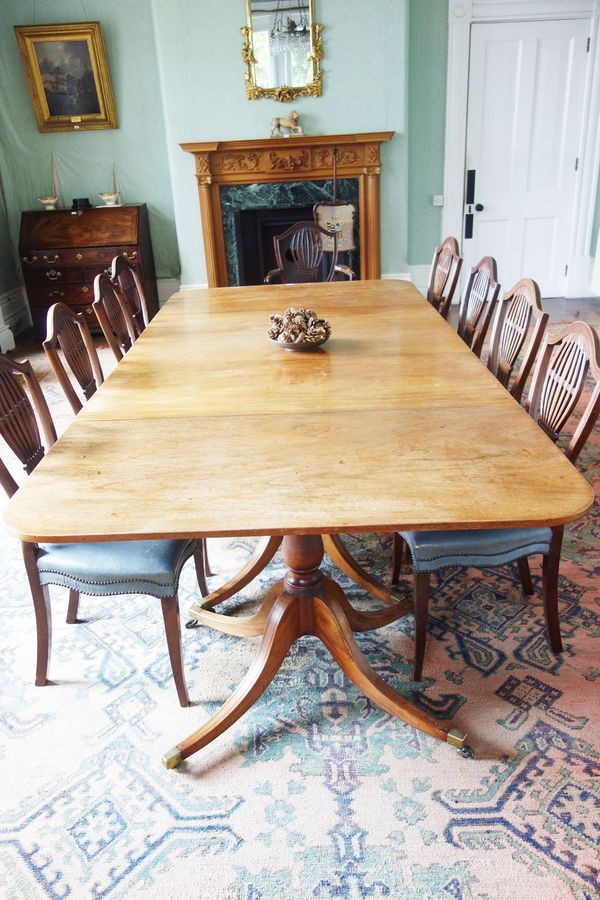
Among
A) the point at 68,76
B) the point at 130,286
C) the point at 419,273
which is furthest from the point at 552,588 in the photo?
the point at 68,76

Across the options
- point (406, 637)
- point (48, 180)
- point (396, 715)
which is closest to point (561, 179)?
point (48, 180)

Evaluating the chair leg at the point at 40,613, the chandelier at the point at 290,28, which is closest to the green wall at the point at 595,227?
the chandelier at the point at 290,28

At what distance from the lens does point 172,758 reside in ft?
5.40

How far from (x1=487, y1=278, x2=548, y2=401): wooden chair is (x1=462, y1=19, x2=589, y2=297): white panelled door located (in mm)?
3317

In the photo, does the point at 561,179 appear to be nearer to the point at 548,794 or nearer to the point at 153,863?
the point at 548,794

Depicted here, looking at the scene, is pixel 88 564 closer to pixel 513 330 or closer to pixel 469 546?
pixel 469 546

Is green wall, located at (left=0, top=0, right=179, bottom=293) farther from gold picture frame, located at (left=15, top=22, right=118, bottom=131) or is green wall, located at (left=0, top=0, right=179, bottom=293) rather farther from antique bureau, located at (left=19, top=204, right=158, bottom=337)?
antique bureau, located at (left=19, top=204, right=158, bottom=337)

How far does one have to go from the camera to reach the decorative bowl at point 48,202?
5387 millimetres

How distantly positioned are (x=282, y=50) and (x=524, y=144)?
1964mm

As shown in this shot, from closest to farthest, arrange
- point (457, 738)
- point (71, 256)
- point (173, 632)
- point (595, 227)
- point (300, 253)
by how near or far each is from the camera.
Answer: point (457, 738) → point (173, 632) → point (300, 253) → point (71, 256) → point (595, 227)

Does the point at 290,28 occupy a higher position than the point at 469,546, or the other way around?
the point at 290,28

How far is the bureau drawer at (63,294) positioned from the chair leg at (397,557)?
12.5 ft

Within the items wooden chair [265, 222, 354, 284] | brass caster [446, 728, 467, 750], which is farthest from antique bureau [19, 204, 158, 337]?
brass caster [446, 728, 467, 750]

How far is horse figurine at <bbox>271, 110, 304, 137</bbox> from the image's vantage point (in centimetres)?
505
